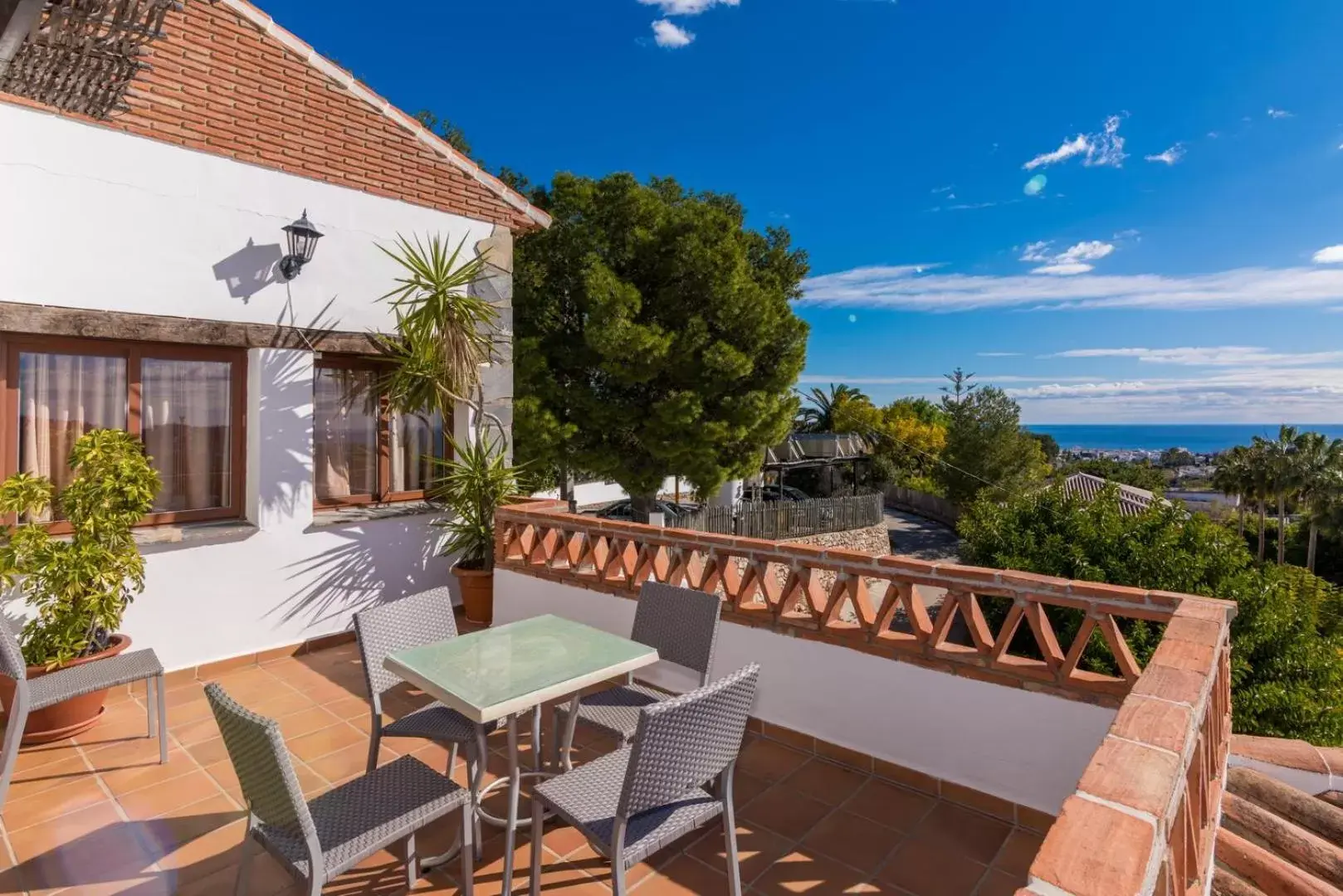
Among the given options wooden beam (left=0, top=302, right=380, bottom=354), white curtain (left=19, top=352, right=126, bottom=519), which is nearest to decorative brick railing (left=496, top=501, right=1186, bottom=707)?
wooden beam (left=0, top=302, right=380, bottom=354)

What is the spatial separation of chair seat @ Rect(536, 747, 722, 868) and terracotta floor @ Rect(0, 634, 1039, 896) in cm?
51

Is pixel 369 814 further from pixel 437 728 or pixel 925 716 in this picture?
pixel 925 716

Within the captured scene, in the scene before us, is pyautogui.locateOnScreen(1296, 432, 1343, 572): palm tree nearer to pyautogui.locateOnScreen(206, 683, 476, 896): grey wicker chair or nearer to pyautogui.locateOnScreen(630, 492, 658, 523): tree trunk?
pyautogui.locateOnScreen(630, 492, 658, 523): tree trunk

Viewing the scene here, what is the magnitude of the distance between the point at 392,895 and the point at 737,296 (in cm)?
1175

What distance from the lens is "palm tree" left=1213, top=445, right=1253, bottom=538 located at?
109 ft

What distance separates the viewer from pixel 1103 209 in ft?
91.5

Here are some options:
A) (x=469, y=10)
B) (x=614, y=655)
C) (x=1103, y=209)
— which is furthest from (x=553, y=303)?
(x=1103, y=209)

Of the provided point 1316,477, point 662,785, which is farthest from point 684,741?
point 1316,477

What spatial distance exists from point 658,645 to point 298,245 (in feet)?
13.1

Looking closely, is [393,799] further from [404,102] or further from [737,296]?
[404,102]

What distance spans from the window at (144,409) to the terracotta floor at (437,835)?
170cm

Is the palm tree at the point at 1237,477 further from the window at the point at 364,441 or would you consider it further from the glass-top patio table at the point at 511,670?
the glass-top patio table at the point at 511,670

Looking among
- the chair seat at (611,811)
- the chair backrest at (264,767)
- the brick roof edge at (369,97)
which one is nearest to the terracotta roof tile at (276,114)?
the brick roof edge at (369,97)

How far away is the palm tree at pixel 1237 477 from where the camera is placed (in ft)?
109
